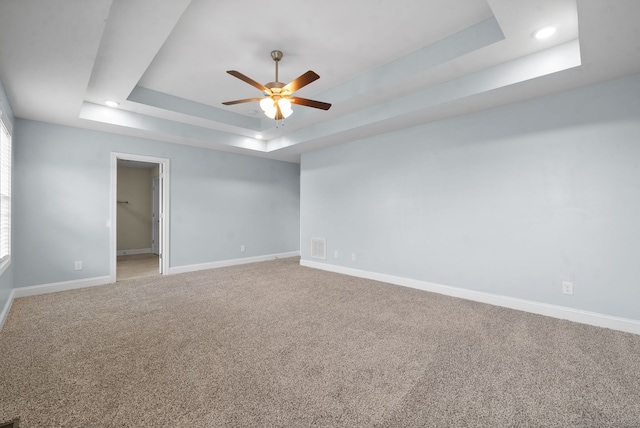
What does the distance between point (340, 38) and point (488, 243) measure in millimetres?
2832

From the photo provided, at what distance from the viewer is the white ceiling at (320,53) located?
206cm

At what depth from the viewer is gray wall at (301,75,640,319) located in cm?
274

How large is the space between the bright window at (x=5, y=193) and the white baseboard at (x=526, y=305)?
4.51 m

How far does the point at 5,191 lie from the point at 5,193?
0.03m

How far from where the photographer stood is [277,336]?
2.58 meters

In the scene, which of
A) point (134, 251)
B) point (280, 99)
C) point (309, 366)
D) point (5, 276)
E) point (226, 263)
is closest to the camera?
point (309, 366)

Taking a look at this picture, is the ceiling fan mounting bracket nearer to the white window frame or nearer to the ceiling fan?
the ceiling fan

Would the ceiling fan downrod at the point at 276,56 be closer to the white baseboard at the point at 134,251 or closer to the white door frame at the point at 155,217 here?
the white door frame at the point at 155,217

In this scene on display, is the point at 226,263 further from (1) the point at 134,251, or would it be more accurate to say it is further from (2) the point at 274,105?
(2) the point at 274,105

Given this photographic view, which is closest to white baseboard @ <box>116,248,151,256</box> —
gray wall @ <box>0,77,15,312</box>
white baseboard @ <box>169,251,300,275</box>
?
white baseboard @ <box>169,251,300,275</box>

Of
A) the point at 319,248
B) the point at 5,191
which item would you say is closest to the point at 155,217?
the point at 5,191

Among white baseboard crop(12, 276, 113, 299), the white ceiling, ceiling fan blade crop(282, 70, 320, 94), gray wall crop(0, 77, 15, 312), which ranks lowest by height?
white baseboard crop(12, 276, 113, 299)

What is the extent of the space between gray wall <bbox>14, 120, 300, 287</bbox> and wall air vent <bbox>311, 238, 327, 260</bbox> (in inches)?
53.3

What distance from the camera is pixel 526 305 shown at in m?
3.22
